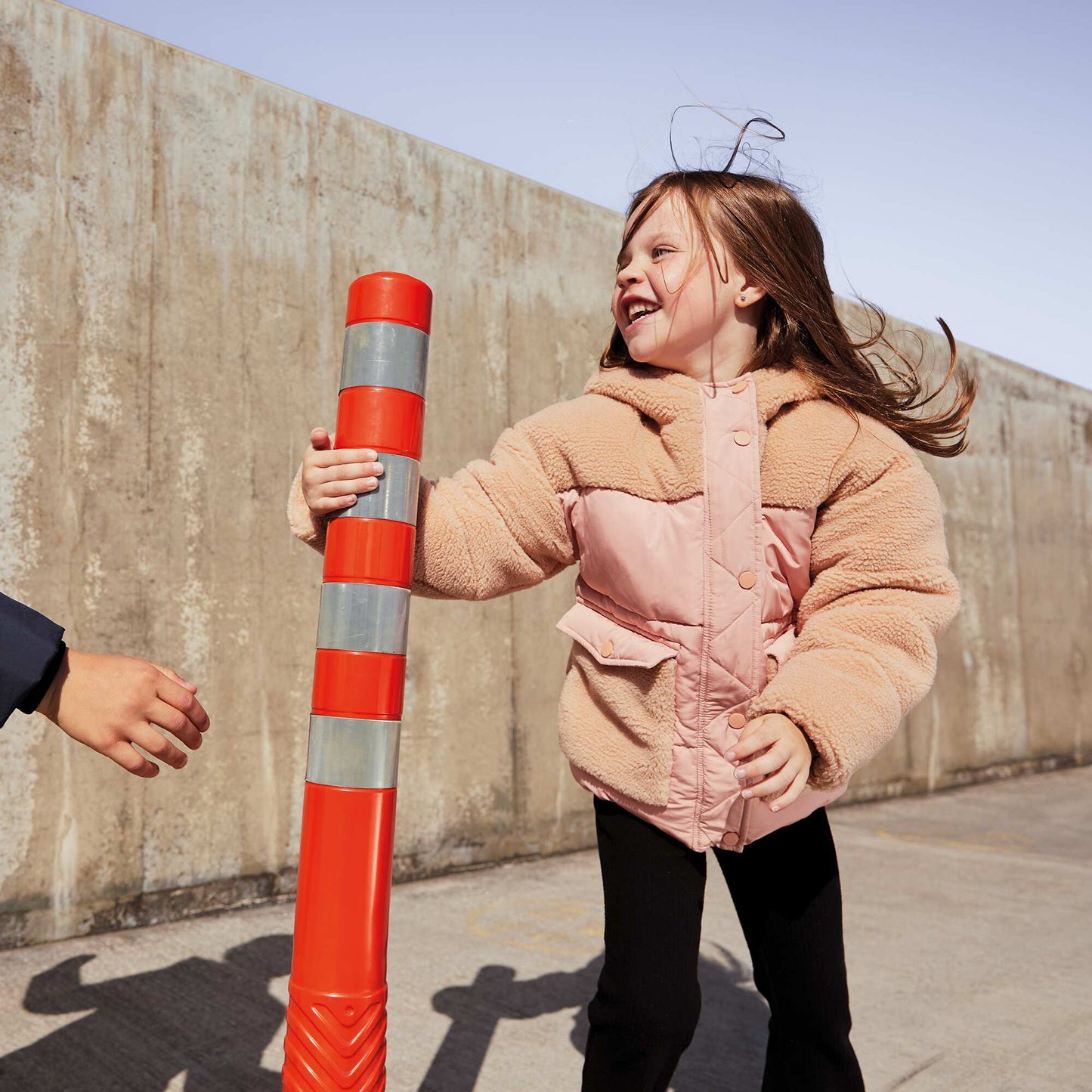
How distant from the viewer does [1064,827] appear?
17.3ft

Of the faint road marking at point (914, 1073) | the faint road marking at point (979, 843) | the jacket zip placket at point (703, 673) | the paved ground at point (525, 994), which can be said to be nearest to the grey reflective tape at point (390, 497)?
the jacket zip placket at point (703, 673)

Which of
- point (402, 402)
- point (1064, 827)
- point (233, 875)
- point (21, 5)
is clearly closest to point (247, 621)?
point (233, 875)

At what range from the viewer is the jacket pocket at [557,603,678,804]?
1634mm

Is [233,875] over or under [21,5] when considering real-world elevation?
Answer: under

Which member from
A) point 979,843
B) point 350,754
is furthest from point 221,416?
point 979,843

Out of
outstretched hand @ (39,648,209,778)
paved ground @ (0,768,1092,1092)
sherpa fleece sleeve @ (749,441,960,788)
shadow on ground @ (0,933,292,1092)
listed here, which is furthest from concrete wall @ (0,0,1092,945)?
sherpa fleece sleeve @ (749,441,960,788)

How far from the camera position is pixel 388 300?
1398 millimetres

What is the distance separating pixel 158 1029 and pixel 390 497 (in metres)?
1.59

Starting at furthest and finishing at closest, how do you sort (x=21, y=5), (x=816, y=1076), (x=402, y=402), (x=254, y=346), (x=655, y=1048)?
(x=254, y=346)
(x=21, y=5)
(x=816, y=1076)
(x=655, y=1048)
(x=402, y=402)

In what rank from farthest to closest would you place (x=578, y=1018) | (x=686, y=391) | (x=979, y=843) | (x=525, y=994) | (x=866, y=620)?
(x=979, y=843)
(x=525, y=994)
(x=578, y=1018)
(x=686, y=391)
(x=866, y=620)

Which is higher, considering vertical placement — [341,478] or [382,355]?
[382,355]

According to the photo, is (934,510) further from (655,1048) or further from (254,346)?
(254,346)

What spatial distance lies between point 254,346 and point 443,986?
2.01 m

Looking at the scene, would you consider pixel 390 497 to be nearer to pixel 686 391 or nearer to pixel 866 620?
pixel 686 391
